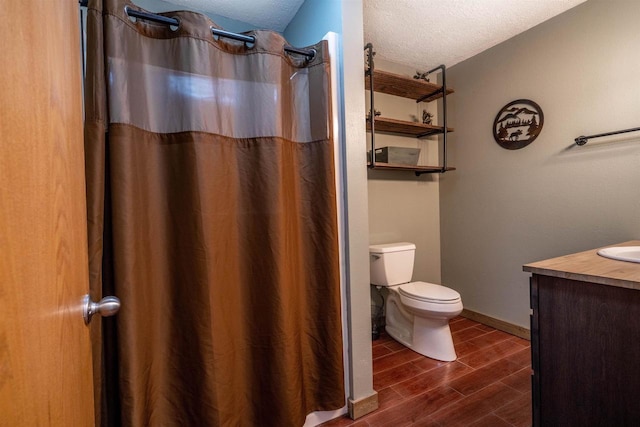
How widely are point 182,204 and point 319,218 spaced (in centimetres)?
62

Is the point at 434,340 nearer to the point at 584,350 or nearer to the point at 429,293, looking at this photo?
the point at 429,293

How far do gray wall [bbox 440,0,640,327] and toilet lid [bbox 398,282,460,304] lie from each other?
706mm

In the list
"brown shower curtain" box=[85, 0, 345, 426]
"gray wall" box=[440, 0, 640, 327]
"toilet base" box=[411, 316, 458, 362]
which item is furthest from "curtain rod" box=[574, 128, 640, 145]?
"brown shower curtain" box=[85, 0, 345, 426]

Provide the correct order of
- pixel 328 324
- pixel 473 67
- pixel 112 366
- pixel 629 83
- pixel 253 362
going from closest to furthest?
1. pixel 112 366
2. pixel 253 362
3. pixel 328 324
4. pixel 629 83
5. pixel 473 67

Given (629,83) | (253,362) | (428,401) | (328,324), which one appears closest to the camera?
(253,362)

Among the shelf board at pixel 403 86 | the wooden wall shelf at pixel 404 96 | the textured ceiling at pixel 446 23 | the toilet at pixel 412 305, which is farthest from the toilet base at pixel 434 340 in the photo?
the textured ceiling at pixel 446 23

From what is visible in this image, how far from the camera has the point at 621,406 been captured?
96 centimetres

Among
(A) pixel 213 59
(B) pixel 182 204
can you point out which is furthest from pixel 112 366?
(A) pixel 213 59

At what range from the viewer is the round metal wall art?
2.10 m

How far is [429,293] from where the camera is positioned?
2.00 metres

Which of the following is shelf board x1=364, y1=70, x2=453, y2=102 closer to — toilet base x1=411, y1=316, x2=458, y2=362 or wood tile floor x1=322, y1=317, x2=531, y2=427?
toilet base x1=411, y1=316, x2=458, y2=362

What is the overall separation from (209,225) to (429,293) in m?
1.58

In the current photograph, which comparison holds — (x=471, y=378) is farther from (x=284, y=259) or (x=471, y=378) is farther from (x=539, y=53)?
(x=539, y=53)

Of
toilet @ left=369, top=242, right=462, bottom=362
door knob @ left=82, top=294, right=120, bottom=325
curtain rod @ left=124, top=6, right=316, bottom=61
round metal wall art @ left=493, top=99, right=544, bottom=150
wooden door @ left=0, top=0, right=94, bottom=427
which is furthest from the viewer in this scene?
round metal wall art @ left=493, top=99, right=544, bottom=150
